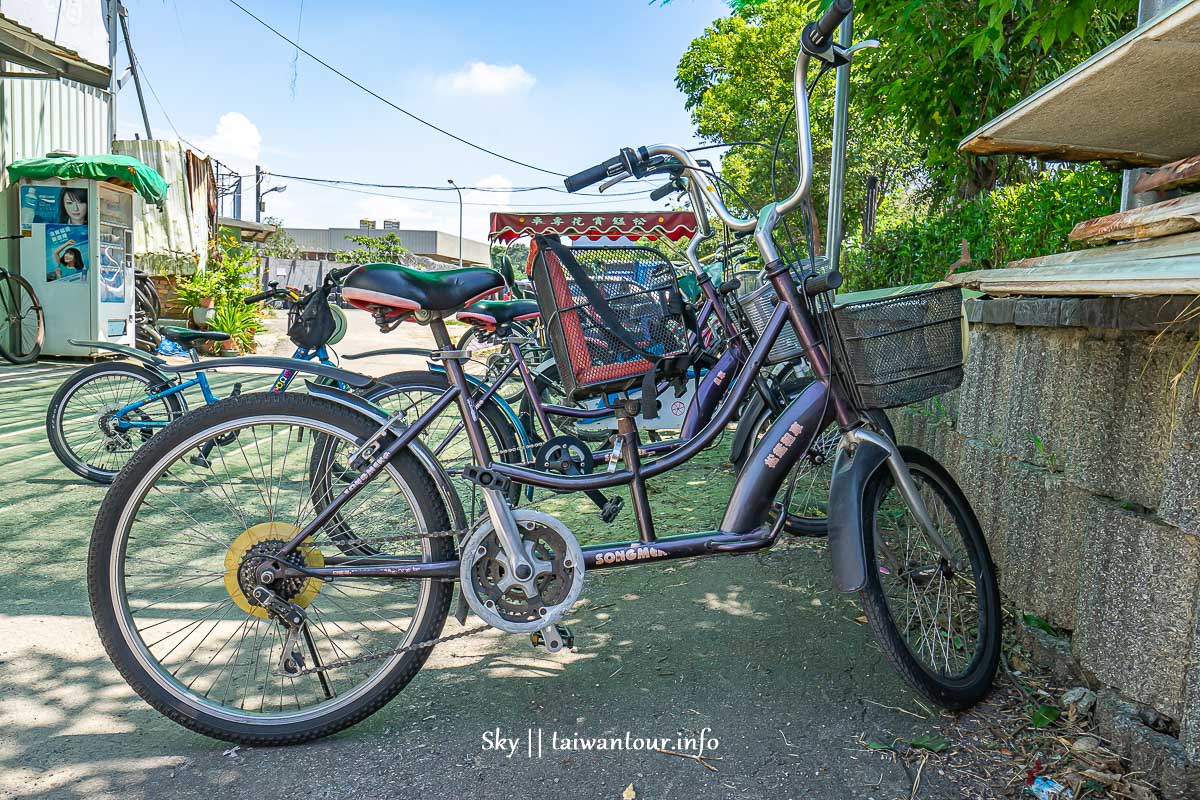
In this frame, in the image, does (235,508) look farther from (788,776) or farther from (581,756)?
(788,776)

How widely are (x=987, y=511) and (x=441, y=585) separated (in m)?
2.01

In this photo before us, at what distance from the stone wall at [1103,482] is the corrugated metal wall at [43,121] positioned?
11987 millimetres

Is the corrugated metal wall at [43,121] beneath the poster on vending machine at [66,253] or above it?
above

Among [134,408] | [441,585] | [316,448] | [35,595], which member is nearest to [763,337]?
[441,585]

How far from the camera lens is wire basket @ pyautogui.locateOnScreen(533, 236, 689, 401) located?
105 inches

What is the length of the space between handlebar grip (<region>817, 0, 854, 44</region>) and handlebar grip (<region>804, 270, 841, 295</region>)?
63 cm

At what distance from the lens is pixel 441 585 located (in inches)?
97.6

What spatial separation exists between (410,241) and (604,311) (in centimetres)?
5879

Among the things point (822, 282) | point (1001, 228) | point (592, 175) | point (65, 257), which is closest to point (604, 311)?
point (592, 175)

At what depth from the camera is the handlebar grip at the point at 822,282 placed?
2488 mm

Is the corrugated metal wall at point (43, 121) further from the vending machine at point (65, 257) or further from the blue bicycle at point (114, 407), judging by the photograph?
the blue bicycle at point (114, 407)

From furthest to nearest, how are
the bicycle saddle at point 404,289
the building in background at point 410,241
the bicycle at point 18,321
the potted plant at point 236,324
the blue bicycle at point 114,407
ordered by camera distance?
the building in background at point 410,241, the potted plant at point 236,324, the bicycle at point 18,321, the blue bicycle at point 114,407, the bicycle saddle at point 404,289

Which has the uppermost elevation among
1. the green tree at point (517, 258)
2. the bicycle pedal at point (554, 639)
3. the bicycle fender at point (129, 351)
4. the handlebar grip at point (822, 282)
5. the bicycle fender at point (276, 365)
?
the green tree at point (517, 258)

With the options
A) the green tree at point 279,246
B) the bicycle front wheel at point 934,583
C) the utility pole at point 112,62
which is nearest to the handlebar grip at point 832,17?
the bicycle front wheel at point 934,583
